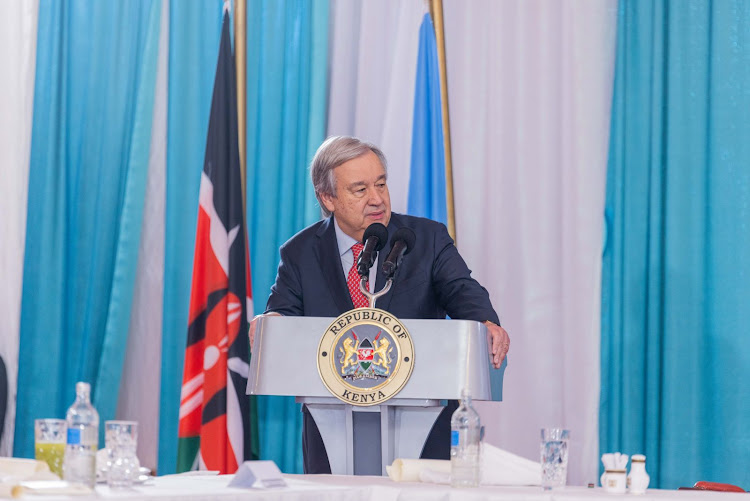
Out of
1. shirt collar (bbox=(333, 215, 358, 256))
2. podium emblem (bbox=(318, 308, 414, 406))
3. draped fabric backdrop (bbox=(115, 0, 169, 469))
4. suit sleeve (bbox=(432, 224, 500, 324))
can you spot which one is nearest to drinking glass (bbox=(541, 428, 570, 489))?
podium emblem (bbox=(318, 308, 414, 406))

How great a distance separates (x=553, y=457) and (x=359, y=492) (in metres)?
0.46

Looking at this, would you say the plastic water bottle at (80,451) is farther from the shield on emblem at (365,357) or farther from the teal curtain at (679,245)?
the teal curtain at (679,245)

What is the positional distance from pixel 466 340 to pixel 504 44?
264 centimetres

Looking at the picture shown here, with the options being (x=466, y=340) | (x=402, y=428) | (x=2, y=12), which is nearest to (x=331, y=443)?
(x=402, y=428)

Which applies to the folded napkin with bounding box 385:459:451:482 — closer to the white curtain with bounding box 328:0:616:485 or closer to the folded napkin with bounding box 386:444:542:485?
the folded napkin with bounding box 386:444:542:485

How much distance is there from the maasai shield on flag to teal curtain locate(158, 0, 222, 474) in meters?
0.30

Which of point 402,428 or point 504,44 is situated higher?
point 504,44

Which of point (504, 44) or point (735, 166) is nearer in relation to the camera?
point (735, 166)

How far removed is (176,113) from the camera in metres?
5.05

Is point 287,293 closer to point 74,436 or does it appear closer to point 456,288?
point 456,288

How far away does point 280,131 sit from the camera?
5.05 m

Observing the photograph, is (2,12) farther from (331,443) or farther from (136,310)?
(331,443)

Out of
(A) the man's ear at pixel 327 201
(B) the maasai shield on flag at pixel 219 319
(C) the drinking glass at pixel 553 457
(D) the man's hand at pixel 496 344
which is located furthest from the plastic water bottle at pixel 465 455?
(B) the maasai shield on flag at pixel 219 319

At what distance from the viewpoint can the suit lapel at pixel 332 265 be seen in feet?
10.2
